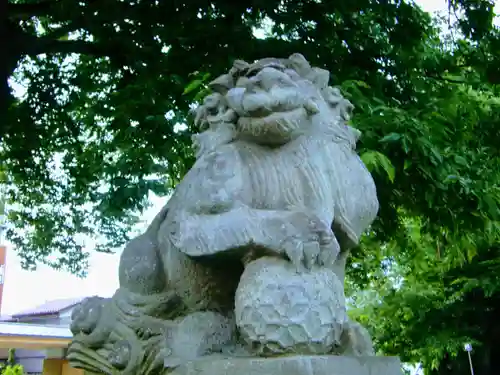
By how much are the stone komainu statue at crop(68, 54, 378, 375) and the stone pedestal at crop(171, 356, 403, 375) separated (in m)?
0.05

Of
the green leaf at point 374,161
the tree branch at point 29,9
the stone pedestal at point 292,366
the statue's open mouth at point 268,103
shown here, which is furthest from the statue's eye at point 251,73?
the tree branch at point 29,9

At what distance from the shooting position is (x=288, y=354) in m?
1.86

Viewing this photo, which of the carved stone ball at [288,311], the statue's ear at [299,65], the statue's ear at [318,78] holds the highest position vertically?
the statue's ear at [299,65]

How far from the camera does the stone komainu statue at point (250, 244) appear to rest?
192cm

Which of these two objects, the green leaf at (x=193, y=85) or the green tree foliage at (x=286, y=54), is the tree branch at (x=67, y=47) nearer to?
the green tree foliage at (x=286, y=54)

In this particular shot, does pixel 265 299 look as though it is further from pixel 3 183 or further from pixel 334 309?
pixel 3 183

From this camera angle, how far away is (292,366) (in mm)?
1806

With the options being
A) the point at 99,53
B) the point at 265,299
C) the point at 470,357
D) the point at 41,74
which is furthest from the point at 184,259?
the point at 470,357

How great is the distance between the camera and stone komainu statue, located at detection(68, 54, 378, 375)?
1922mm

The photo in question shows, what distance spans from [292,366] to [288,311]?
152 mm

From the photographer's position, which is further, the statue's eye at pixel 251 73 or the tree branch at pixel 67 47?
the tree branch at pixel 67 47

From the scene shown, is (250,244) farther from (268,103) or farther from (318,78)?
(318,78)

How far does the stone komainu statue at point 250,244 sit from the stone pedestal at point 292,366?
2.1 inches

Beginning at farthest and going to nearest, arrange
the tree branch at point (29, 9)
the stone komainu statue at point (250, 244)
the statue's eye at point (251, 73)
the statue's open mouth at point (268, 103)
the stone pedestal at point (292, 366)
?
the tree branch at point (29, 9), the statue's eye at point (251, 73), the statue's open mouth at point (268, 103), the stone komainu statue at point (250, 244), the stone pedestal at point (292, 366)
